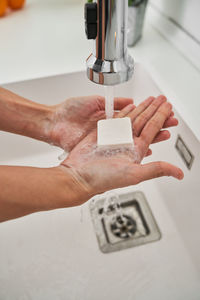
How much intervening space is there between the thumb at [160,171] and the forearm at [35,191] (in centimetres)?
12

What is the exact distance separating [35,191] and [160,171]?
0.23m

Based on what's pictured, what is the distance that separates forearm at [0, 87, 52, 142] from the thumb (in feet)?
1.04

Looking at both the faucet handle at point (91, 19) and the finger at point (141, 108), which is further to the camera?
the finger at point (141, 108)

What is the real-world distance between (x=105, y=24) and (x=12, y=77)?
1.46 ft

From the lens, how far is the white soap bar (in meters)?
0.62

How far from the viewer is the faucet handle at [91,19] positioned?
0.42 metres

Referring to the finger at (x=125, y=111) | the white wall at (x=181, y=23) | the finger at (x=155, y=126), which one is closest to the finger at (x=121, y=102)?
the finger at (x=125, y=111)

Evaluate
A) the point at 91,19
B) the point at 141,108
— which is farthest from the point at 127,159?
the point at 91,19

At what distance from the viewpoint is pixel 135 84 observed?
0.86 m

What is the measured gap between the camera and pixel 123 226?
0.73 meters

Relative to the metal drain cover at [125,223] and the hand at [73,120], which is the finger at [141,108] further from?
the metal drain cover at [125,223]

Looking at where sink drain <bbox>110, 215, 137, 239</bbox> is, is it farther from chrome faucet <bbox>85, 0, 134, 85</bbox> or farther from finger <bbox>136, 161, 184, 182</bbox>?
chrome faucet <bbox>85, 0, 134, 85</bbox>

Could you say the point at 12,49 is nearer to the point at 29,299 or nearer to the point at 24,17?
the point at 24,17

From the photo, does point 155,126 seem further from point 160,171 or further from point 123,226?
point 123,226
